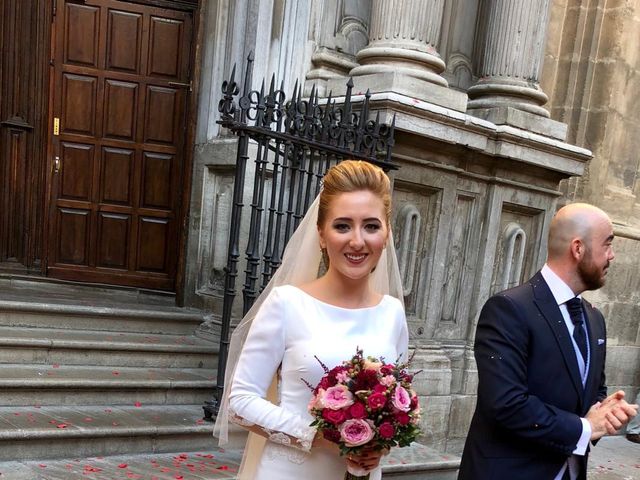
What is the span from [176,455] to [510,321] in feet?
10.00

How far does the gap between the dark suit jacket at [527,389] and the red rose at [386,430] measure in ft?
2.03

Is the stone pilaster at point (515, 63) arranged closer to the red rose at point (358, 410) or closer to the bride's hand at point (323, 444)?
the bride's hand at point (323, 444)

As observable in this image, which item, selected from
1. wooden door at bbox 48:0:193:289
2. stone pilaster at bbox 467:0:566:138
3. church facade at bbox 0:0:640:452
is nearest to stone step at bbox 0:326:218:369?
church facade at bbox 0:0:640:452

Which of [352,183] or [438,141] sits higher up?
[438,141]

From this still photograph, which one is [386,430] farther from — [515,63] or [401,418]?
[515,63]

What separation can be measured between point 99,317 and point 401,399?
4.50m

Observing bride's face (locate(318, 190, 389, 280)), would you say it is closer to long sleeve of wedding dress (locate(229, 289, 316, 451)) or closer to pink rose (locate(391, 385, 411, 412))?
long sleeve of wedding dress (locate(229, 289, 316, 451))

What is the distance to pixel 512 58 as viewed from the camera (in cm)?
680

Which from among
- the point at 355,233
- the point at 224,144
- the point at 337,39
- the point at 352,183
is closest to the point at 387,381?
the point at 355,233

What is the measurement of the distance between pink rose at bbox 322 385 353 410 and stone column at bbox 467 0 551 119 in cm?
525

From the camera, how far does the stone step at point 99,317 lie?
5.46 m

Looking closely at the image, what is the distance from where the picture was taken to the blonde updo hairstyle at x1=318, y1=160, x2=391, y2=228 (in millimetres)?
2184

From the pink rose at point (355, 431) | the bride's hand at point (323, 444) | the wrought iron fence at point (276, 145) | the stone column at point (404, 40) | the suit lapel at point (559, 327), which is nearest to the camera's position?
the pink rose at point (355, 431)

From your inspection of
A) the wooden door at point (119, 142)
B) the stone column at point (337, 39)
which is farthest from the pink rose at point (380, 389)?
the wooden door at point (119, 142)
